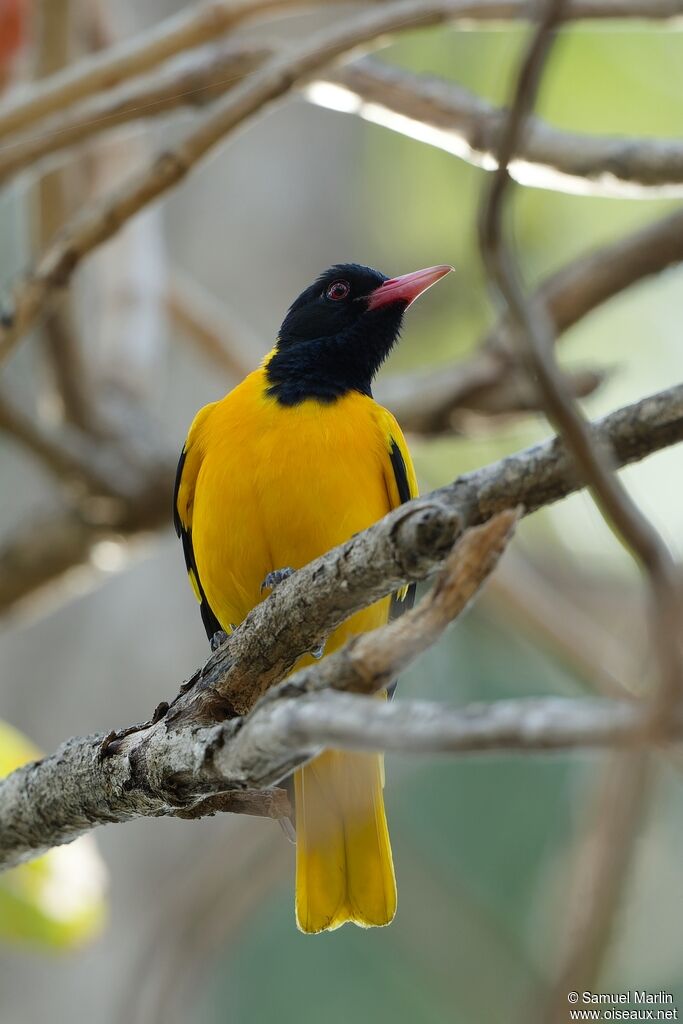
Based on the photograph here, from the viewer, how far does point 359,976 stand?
11.5m

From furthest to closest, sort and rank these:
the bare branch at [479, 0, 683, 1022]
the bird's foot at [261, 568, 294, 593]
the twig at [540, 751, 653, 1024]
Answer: the bird's foot at [261, 568, 294, 593]
the twig at [540, 751, 653, 1024]
the bare branch at [479, 0, 683, 1022]

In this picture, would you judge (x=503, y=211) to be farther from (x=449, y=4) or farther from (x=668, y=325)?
(x=668, y=325)

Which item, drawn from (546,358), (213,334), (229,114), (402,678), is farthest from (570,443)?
(402,678)

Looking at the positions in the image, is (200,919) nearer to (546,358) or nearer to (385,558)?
(385,558)

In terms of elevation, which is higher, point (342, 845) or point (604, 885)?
point (342, 845)

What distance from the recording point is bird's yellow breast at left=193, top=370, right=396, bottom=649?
4055 millimetres

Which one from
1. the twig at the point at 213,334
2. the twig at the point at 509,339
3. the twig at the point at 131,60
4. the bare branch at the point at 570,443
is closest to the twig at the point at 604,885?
the bare branch at the point at 570,443

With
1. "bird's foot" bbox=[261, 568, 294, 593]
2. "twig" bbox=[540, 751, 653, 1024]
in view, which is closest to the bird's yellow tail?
"bird's foot" bbox=[261, 568, 294, 593]

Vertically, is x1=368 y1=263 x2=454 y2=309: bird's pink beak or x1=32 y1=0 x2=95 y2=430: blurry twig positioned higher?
x1=32 y1=0 x2=95 y2=430: blurry twig

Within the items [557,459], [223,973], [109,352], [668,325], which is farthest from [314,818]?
[668,325]

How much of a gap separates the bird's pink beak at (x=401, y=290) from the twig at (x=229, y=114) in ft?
2.78

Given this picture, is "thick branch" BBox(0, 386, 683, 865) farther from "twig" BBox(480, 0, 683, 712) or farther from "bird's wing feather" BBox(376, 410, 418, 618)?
"bird's wing feather" BBox(376, 410, 418, 618)

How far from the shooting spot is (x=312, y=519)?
13.3 ft

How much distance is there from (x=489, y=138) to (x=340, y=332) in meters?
0.91
